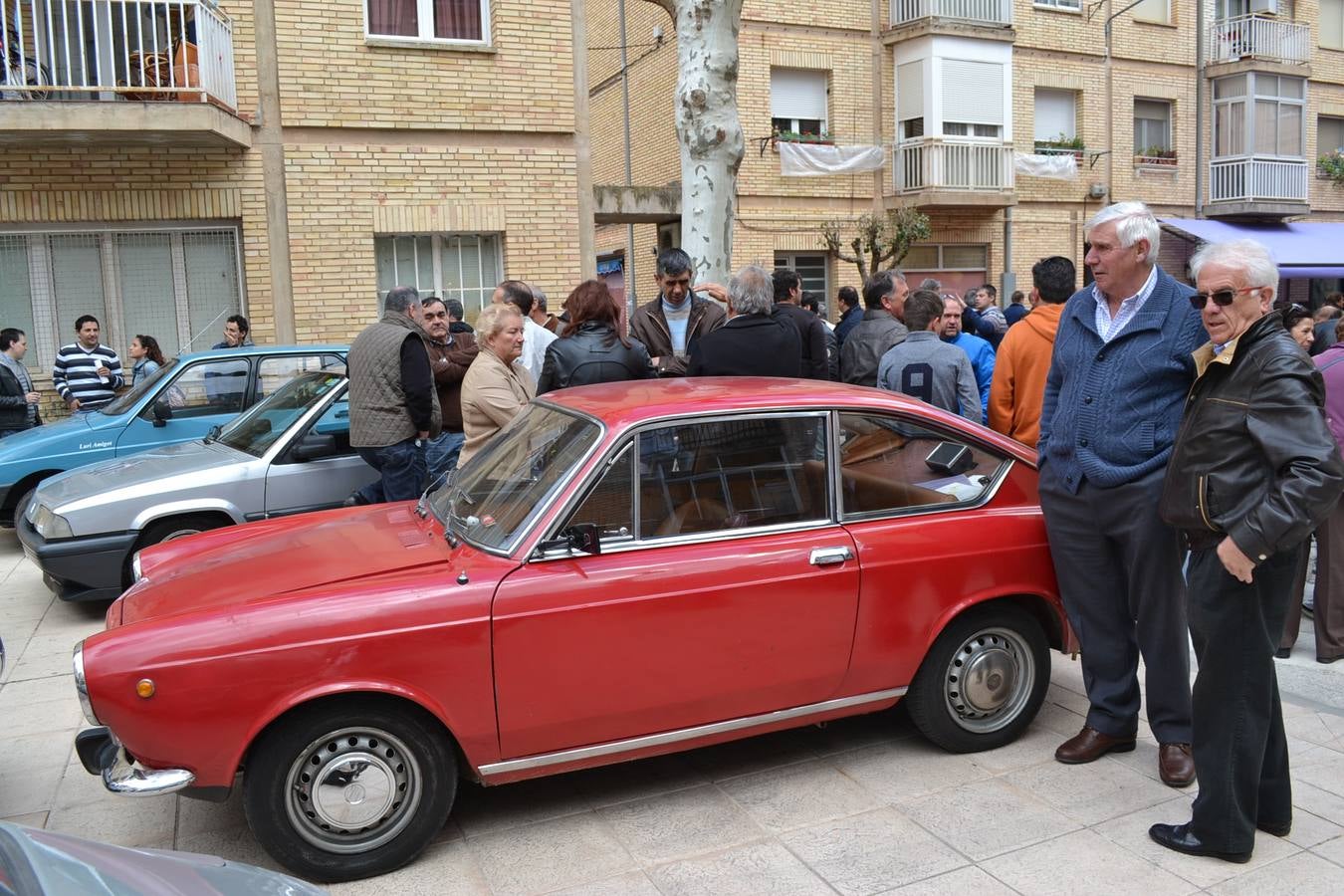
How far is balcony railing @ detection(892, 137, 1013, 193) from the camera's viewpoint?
66.5ft

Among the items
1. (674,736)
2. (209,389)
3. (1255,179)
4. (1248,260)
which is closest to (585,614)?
(674,736)

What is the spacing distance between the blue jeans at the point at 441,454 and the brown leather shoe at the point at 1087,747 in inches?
152

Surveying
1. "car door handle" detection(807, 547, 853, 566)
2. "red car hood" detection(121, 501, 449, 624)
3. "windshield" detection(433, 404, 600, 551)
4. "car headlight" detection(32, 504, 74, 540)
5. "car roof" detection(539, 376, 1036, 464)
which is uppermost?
"car roof" detection(539, 376, 1036, 464)

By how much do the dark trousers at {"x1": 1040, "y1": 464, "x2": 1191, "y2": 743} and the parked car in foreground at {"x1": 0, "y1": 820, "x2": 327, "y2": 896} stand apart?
314 cm

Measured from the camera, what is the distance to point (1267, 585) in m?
3.51

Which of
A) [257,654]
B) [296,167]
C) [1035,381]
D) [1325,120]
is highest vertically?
[1325,120]

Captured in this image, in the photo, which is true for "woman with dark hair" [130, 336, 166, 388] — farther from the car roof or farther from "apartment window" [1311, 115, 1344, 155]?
"apartment window" [1311, 115, 1344, 155]

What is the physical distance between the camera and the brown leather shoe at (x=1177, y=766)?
4168 mm

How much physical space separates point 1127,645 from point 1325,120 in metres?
27.1

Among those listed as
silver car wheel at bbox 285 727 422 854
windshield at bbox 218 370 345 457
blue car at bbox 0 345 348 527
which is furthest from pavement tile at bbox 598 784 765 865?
blue car at bbox 0 345 348 527

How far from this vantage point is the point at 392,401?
642 cm

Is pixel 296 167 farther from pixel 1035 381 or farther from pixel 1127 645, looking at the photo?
pixel 1127 645

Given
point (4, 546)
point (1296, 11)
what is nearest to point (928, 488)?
point (4, 546)

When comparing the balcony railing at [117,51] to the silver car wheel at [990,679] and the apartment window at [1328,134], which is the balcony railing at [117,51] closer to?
the silver car wheel at [990,679]
